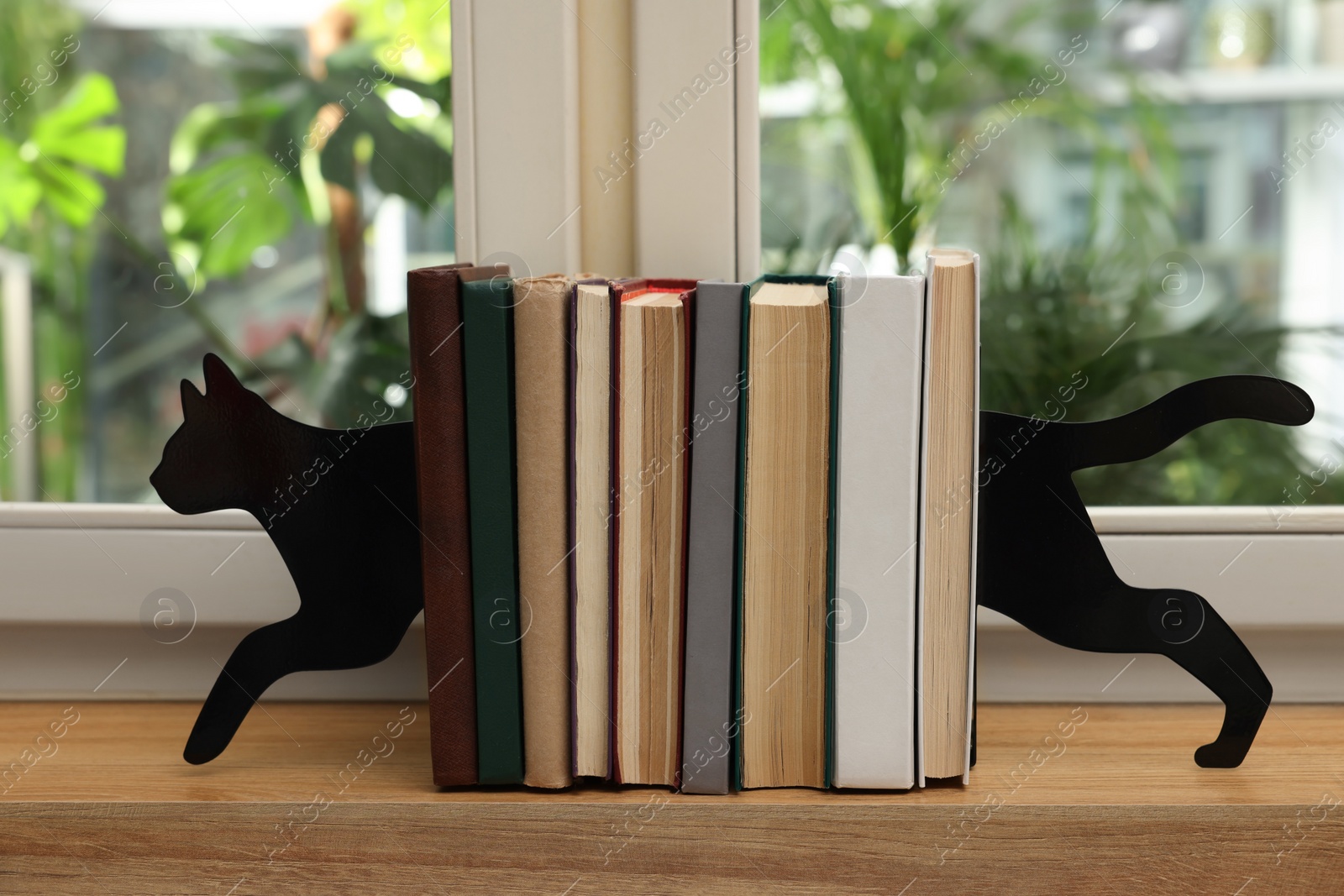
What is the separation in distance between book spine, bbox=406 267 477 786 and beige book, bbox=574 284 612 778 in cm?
7

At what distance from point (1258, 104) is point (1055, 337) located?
0.92 ft

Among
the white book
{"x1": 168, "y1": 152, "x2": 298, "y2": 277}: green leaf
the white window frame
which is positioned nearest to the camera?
the white book

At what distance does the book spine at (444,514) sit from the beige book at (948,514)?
0.30 metres

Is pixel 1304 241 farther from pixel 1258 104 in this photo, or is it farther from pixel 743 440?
pixel 743 440

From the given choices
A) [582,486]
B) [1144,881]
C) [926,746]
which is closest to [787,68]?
[582,486]

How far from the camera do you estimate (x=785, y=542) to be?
612mm

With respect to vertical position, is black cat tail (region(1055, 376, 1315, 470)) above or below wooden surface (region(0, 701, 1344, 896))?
above

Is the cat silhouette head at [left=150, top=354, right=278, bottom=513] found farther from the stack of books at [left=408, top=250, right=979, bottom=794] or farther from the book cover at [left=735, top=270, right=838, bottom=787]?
the book cover at [left=735, top=270, right=838, bottom=787]

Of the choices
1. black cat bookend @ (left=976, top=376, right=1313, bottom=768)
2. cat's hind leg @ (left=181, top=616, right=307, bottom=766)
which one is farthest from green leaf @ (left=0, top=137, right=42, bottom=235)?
black cat bookend @ (left=976, top=376, right=1313, bottom=768)

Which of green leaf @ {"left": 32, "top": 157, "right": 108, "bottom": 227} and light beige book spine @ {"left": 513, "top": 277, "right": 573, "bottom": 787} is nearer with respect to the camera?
light beige book spine @ {"left": 513, "top": 277, "right": 573, "bottom": 787}

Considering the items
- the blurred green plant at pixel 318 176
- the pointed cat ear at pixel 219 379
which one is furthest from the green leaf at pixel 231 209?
the pointed cat ear at pixel 219 379

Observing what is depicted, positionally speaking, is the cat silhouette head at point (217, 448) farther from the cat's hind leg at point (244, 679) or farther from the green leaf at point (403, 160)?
the green leaf at point (403, 160)

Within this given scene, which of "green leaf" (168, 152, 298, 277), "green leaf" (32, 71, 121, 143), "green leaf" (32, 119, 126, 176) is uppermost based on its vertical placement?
"green leaf" (32, 71, 121, 143)

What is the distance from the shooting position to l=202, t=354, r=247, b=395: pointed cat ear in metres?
0.66
